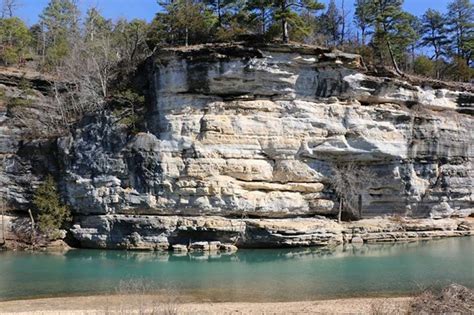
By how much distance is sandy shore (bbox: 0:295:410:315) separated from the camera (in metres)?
12.9

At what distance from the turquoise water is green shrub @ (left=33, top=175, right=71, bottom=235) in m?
2.36

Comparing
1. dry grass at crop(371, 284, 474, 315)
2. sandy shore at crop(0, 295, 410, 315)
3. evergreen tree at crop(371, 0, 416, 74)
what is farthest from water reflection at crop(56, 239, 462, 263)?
evergreen tree at crop(371, 0, 416, 74)

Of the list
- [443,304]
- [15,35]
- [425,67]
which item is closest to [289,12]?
[425,67]

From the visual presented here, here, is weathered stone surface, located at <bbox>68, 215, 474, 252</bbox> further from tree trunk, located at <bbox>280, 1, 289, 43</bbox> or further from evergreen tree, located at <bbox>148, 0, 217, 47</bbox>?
evergreen tree, located at <bbox>148, 0, 217, 47</bbox>

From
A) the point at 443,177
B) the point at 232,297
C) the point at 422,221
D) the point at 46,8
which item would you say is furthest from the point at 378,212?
the point at 46,8

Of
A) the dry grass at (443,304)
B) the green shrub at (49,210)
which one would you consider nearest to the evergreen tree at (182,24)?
the green shrub at (49,210)

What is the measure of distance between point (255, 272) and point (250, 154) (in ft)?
35.5

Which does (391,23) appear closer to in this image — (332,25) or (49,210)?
(332,25)

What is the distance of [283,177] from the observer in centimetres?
2967

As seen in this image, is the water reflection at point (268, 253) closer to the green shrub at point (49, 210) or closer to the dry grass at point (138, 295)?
the green shrub at point (49, 210)

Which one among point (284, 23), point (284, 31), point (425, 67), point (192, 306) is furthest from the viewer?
point (425, 67)

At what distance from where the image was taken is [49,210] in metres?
29.2

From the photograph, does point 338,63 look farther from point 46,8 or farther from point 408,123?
point 46,8

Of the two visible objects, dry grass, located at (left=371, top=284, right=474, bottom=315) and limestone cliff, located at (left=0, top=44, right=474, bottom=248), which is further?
limestone cliff, located at (left=0, top=44, right=474, bottom=248)
